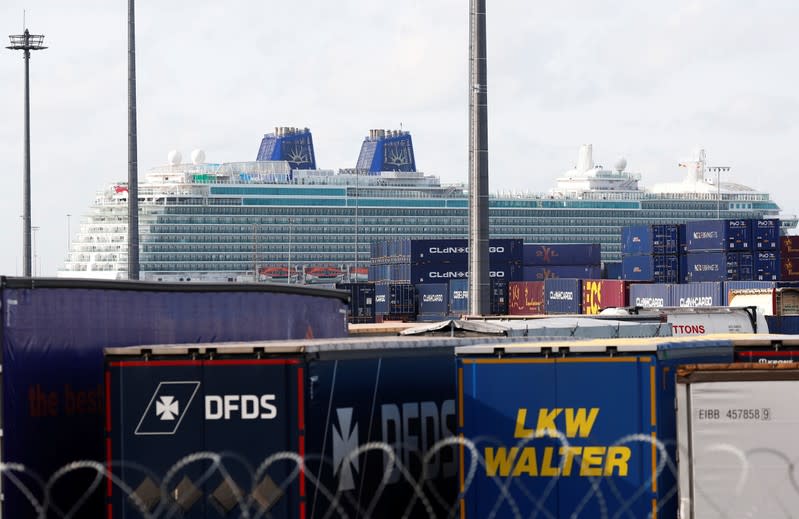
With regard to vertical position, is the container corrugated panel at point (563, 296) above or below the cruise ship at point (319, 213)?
below

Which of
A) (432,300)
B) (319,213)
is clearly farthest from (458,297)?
(319,213)

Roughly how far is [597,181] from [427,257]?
6782cm

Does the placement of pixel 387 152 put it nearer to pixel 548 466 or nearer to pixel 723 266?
pixel 723 266

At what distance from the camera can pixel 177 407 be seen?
1350cm

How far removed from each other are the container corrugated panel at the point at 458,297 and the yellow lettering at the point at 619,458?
68.6 metres

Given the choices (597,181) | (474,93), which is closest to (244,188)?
(597,181)

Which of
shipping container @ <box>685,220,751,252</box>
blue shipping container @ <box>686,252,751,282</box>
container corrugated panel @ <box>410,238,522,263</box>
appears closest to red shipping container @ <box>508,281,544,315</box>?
container corrugated panel @ <box>410,238,522,263</box>

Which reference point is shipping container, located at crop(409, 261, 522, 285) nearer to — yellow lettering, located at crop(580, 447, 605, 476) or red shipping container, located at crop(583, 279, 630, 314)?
red shipping container, located at crop(583, 279, 630, 314)

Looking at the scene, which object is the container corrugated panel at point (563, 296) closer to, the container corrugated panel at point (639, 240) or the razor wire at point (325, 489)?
the container corrugated panel at point (639, 240)

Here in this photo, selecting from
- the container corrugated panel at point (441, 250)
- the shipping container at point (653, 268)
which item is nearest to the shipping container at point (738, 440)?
the shipping container at point (653, 268)

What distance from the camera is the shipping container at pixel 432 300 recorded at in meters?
86.0

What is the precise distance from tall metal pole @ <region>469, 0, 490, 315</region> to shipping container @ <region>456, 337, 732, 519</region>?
11734mm

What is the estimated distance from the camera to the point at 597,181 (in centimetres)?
15975

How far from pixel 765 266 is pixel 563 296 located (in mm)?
10444
